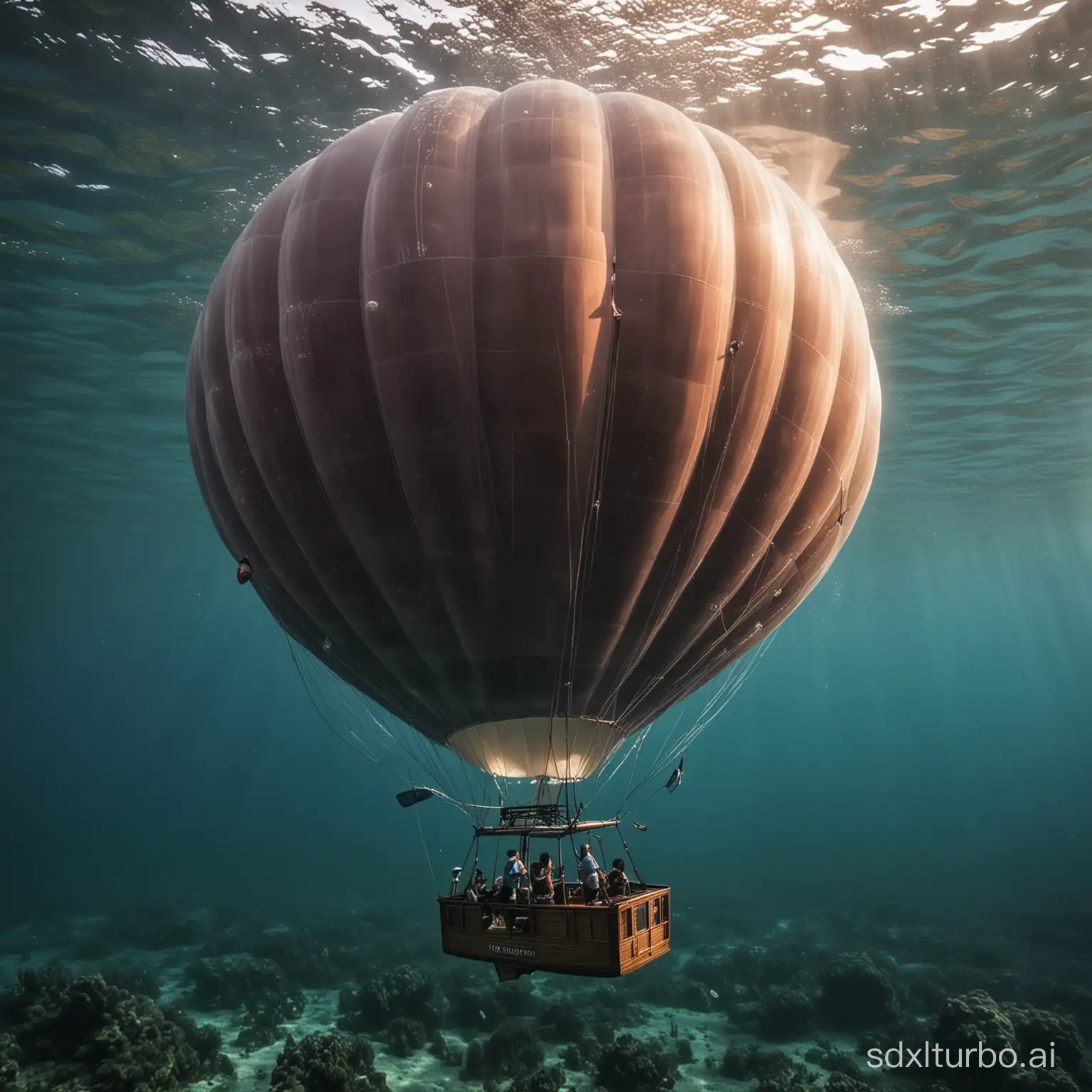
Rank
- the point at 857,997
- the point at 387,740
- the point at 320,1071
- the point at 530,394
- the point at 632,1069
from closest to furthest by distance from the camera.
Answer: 1. the point at 530,394
2. the point at 320,1071
3. the point at 632,1069
4. the point at 857,997
5. the point at 387,740

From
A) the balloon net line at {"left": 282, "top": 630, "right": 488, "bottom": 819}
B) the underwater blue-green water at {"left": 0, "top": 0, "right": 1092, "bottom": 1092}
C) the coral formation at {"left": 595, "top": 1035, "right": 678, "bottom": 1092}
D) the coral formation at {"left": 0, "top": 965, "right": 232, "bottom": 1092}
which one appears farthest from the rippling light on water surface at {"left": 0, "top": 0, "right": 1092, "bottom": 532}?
the coral formation at {"left": 595, "top": 1035, "right": 678, "bottom": 1092}

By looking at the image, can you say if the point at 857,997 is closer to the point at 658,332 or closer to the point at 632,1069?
the point at 632,1069

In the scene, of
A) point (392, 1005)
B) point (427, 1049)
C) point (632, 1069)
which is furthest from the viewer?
point (392, 1005)

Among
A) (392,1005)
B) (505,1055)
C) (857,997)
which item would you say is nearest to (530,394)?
(505,1055)

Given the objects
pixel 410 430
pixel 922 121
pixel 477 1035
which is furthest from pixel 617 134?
pixel 477 1035

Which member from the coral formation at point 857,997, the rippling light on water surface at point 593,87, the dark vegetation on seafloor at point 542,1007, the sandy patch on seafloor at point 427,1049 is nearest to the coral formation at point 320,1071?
the dark vegetation on seafloor at point 542,1007

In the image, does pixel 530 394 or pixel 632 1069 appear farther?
pixel 632 1069

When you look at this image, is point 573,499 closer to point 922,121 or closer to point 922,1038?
point 922,121

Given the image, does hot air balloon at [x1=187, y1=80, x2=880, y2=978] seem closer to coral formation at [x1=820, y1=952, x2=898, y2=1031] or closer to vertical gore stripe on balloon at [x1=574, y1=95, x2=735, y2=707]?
vertical gore stripe on balloon at [x1=574, y1=95, x2=735, y2=707]
